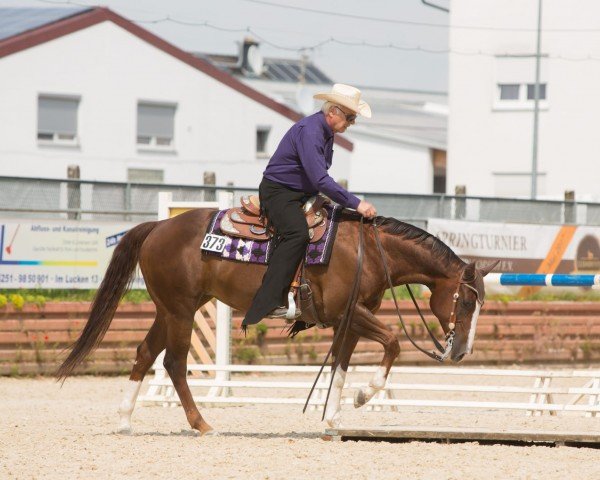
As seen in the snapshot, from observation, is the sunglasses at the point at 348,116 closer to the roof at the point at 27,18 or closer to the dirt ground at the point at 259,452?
the dirt ground at the point at 259,452

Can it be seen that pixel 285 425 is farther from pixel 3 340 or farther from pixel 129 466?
pixel 3 340

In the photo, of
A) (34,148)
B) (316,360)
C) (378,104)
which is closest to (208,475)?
(316,360)

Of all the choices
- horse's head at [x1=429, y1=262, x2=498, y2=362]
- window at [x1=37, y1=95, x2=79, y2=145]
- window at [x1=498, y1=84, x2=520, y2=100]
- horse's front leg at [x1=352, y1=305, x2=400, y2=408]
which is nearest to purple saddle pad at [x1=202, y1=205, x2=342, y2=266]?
horse's front leg at [x1=352, y1=305, x2=400, y2=408]

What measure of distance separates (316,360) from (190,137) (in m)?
19.1

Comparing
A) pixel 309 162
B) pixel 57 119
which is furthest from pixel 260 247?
pixel 57 119

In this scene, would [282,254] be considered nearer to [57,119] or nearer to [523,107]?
[57,119]

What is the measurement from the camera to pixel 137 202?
18.6 meters

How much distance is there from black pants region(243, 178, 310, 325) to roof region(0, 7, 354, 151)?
2266 cm

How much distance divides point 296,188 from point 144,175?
82.8 feet

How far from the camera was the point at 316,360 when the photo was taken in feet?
57.4

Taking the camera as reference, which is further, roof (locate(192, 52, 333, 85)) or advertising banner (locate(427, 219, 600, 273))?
roof (locate(192, 52, 333, 85))

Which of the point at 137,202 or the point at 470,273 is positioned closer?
the point at 470,273

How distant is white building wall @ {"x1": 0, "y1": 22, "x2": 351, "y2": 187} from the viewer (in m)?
31.9

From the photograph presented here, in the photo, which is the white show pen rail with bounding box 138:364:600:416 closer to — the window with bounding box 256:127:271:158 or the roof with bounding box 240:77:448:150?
the window with bounding box 256:127:271:158
